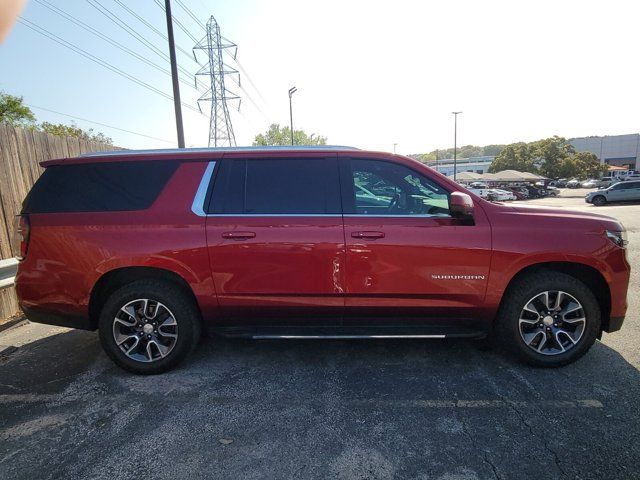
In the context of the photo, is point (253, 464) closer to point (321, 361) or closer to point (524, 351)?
point (321, 361)

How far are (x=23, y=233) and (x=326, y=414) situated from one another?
3.10 metres

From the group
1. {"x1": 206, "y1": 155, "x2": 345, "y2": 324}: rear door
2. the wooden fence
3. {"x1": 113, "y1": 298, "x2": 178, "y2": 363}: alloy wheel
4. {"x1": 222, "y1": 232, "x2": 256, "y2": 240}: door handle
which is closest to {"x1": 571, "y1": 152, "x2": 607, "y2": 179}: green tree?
{"x1": 206, "y1": 155, "x2": 345, "y2": 324}: rear door

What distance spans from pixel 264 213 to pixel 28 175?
424 centimetres

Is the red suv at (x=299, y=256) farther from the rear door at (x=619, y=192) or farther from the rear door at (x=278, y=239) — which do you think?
the rear door at (x=619, y=192)

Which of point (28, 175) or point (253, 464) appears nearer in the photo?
point (253, 464)

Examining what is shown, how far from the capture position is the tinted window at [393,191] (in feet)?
10.8

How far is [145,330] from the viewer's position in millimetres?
3367

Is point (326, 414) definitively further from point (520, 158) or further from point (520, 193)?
point (520, 158)

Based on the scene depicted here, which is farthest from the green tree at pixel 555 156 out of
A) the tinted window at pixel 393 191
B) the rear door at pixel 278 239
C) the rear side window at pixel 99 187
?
the rear side window at pixel 99 187

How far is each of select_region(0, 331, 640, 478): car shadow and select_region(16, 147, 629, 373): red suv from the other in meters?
0.36

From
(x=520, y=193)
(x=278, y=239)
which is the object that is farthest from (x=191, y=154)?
(x=520, y=193)

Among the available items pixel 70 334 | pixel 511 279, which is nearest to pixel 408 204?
pixel 511 279

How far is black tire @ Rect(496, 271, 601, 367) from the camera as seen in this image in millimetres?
3246

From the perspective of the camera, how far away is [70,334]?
4.40 m
